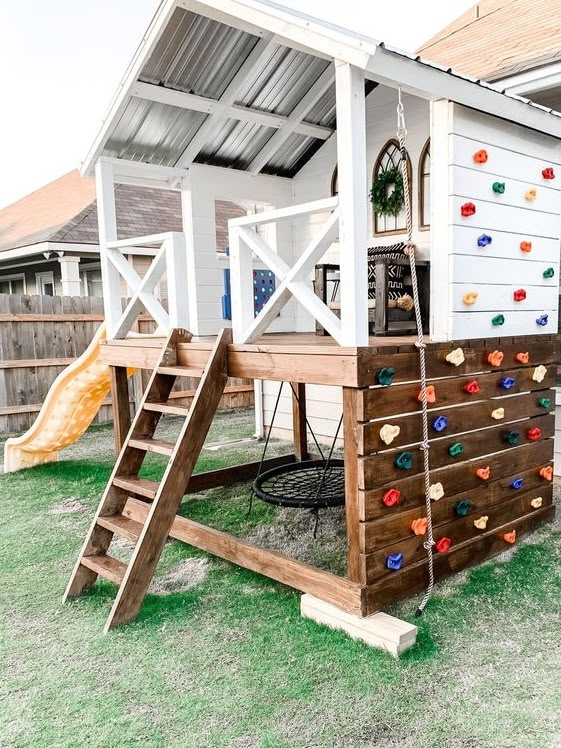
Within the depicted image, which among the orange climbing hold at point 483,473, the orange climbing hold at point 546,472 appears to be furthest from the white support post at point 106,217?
the orange climbing hold at point 546,472

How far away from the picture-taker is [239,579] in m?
3.71

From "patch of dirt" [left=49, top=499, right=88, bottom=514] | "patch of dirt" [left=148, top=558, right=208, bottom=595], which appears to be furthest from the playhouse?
"patch of dirt" [left=49, top=499, right=88, bottom=514]

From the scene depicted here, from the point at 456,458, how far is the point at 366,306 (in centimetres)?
111

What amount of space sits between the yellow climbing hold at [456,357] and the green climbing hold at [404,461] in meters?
0.60

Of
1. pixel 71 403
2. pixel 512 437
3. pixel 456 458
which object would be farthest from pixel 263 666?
pixel 71 403

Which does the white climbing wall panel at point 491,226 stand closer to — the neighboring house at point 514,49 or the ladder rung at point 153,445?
the neighboring house at point 514,49

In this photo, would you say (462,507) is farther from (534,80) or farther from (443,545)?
(534,80)

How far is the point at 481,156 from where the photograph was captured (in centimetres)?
Result: 348

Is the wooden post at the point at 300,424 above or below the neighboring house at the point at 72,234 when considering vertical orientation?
below

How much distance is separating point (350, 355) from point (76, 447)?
579cm

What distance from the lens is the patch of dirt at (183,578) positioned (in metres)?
3.60

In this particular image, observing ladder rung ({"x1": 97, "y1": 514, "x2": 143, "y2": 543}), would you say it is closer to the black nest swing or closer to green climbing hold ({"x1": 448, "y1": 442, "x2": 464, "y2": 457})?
the black nest swing

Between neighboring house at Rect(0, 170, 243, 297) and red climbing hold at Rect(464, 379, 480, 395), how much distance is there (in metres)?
9.43

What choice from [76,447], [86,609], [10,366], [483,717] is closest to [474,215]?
[483,717]
